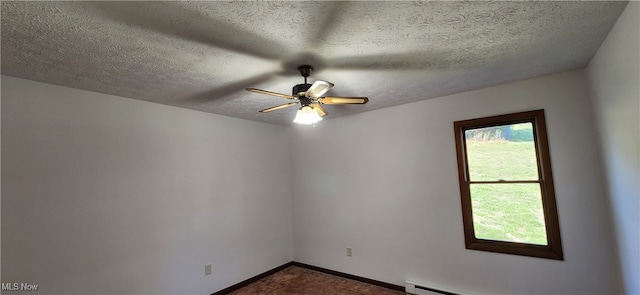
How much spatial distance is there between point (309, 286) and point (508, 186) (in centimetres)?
278

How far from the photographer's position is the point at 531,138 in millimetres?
2727

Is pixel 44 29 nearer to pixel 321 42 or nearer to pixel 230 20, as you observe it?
pixel 230 20

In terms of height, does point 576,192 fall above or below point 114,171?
below

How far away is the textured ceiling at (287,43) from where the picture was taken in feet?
4.71

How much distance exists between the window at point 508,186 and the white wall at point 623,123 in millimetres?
457

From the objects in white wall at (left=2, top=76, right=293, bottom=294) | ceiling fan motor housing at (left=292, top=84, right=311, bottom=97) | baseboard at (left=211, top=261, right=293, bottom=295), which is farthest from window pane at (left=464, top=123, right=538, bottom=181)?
baseboard at (left=211, top=261, right=293, bottom=295)

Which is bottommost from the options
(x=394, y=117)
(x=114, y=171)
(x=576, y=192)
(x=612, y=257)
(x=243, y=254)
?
(x=243, y=254)

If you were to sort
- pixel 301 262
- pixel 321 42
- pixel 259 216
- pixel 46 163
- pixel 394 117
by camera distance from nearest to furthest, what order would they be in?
pixel 321 42 < pixel 46 163 < pixel 394 117 < pixel 259 216 < pixel 301 262

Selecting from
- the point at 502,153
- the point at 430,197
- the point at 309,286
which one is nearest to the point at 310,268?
the point at 309,286

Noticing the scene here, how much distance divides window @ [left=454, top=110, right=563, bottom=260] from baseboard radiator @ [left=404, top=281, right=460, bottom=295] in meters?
0.65

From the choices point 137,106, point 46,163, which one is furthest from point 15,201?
point 137,106

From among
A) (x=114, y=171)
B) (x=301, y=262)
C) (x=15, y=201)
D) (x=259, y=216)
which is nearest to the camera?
(x=15, y=201)

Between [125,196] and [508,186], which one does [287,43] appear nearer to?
[125,196]

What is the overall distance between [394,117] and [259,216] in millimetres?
2532
